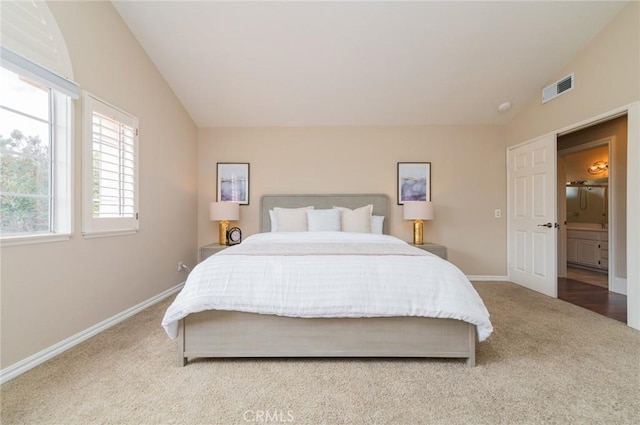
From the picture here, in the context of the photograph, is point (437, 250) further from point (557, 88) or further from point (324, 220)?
point (557, 88)

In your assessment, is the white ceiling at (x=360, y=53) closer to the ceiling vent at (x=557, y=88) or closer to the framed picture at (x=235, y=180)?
the ceiling vent at (x=557, y=88)

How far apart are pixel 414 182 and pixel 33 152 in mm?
4033

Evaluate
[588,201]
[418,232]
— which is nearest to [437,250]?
[418,232]

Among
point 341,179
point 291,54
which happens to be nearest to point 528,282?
point 341,179

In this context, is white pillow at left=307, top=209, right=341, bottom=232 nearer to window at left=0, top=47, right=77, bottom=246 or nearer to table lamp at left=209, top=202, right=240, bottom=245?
table lamp at left=209, top=202, right=240, bottom=245

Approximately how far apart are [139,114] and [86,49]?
697mm

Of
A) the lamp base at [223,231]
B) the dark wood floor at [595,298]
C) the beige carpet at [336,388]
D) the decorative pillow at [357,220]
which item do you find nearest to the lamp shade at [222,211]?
the lamp base at [223,231]

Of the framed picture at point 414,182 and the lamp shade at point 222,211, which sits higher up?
the framed picture at point 414,182

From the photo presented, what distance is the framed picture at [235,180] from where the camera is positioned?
4.18 meters

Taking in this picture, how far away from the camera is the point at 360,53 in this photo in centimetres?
303

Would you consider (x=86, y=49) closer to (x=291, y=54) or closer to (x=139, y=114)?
(x=139, y=114)

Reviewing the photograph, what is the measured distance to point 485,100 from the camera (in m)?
3.70

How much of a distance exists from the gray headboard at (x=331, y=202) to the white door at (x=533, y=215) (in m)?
1.80

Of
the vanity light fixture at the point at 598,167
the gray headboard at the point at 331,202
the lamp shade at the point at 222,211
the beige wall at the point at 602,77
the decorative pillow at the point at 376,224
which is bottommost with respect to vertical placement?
the decorative pillow at the point at 376,224
